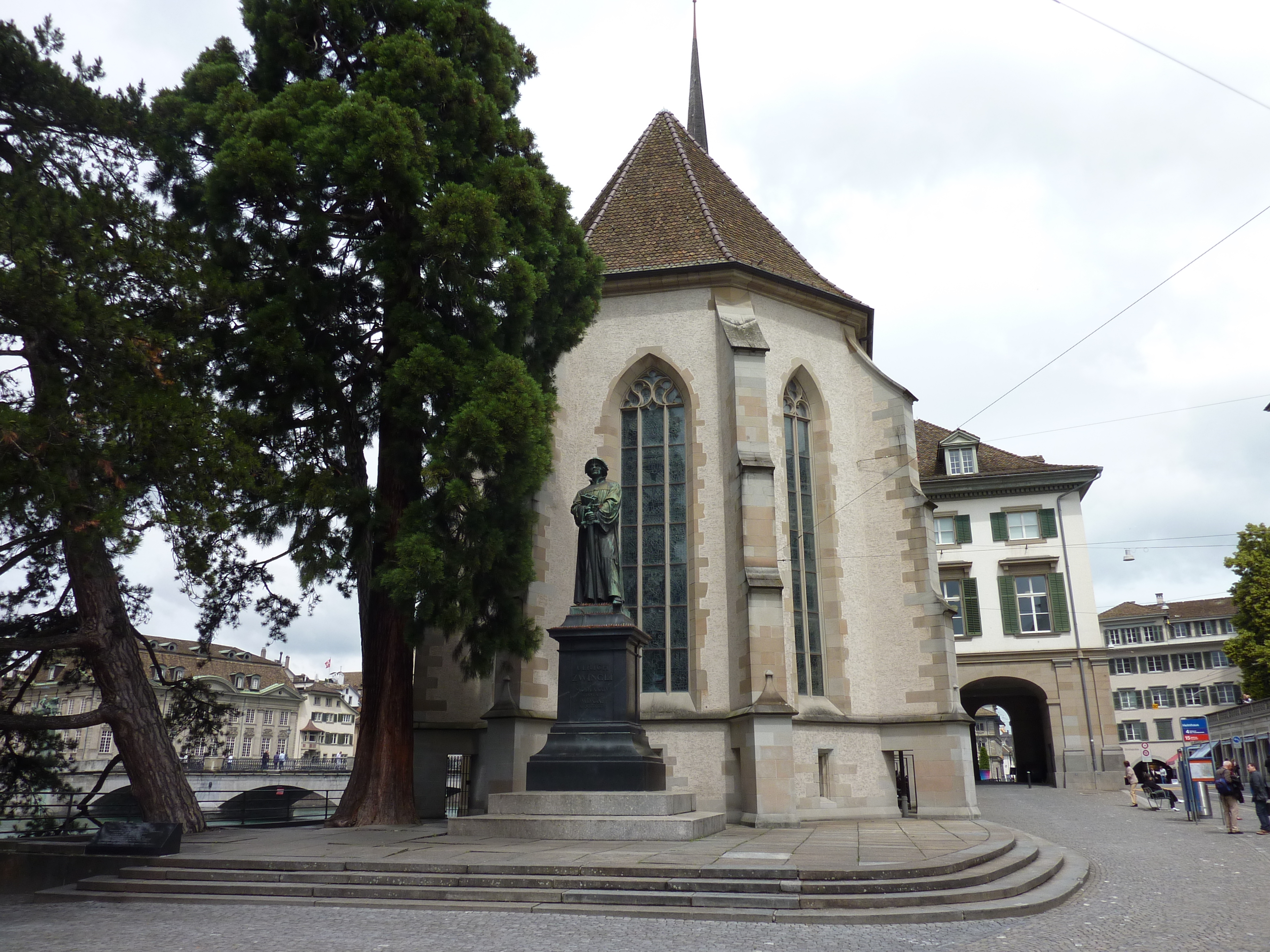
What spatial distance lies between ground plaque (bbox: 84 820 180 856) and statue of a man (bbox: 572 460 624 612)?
5.18 meters

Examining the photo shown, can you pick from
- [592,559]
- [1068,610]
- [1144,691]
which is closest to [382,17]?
[592,559]

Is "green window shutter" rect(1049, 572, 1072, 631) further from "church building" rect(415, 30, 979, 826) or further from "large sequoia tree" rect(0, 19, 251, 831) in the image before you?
"large sequoia tree" rect(0, 19, 251, 831)

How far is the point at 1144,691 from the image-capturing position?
60.3 metres

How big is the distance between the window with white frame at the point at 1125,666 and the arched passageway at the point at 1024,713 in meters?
29.2

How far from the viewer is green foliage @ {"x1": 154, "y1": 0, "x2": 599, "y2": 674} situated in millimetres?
11438

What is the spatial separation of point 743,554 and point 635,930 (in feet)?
27.0

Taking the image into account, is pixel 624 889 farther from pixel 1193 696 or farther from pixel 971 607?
pixel 1193 696

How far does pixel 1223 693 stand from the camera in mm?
57281

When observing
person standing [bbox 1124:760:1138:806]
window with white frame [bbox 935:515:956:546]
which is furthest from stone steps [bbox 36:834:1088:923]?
window with white frame [bbox 935:515:956:546]

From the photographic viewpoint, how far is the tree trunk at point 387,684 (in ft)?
40.6

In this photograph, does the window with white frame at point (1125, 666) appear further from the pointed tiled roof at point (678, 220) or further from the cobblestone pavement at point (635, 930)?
the cobblestone pavement at point (635, 930)

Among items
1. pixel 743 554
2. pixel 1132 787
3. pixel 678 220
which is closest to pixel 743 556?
pixel 743 554

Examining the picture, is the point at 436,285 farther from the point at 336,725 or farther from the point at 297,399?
the point at 336,725

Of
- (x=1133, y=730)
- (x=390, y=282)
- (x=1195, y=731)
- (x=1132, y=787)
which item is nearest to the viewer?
(x=390, y=282)
